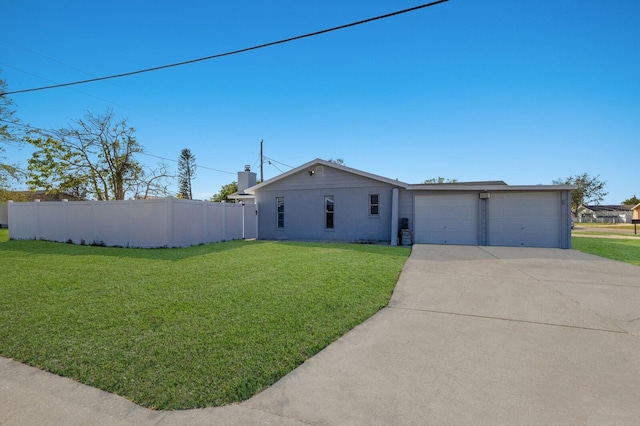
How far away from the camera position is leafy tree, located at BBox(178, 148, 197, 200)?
42.2 metres

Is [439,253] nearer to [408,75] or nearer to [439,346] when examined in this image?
[439,346]

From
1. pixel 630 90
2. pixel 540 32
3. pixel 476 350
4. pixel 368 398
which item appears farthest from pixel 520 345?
pixel 630 90

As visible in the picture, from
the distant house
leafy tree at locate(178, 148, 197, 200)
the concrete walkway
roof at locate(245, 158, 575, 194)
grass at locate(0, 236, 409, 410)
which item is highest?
leafy tree at locate(178, 148, 197, 200)

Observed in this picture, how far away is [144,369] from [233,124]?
21.5 meters

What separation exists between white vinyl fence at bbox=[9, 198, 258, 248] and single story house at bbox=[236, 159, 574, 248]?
195 centimetres

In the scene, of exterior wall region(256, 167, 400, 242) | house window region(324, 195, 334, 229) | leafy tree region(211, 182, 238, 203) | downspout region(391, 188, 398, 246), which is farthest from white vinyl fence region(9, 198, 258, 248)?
leafy tree region(211, 182, 238, 203)

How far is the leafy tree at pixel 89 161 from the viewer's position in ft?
76.1

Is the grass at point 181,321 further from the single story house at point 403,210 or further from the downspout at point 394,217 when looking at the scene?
the single story house at point 403,210

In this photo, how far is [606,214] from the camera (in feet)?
215

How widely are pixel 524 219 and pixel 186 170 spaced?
4157 centimetres

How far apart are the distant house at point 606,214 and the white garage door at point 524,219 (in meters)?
65.1

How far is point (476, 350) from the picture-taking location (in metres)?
3.02

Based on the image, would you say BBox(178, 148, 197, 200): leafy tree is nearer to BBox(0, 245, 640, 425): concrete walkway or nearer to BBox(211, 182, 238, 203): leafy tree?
BBox(211, 182, 238, 203): leafy tree

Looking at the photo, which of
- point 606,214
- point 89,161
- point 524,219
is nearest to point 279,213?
point 524,219
